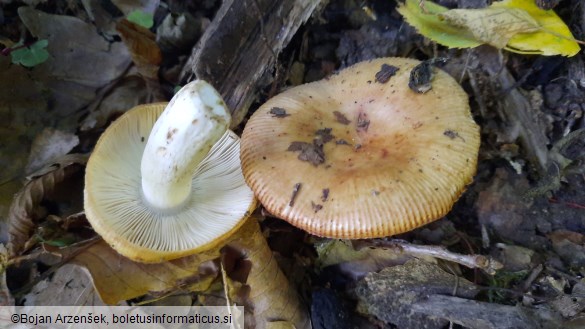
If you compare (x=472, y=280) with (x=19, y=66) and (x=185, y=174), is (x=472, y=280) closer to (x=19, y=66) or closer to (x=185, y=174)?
(x=185, y=174)

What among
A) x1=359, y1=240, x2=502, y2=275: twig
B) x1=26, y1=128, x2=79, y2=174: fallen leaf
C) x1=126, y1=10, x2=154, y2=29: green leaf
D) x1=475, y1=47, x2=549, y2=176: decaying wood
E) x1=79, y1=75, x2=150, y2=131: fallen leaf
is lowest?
x1=359, y1=240, x2=502, y2=275: twig

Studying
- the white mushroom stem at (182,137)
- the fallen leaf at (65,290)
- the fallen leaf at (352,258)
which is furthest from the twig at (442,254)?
the fallen leaf at (65,290)

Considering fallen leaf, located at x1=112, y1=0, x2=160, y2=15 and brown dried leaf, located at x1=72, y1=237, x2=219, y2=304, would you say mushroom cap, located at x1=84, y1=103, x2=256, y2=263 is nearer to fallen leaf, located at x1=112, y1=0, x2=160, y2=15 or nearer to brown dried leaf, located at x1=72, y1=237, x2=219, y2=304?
brown dried leaf, located at x1=72, y1=237, x2=219, y2=304

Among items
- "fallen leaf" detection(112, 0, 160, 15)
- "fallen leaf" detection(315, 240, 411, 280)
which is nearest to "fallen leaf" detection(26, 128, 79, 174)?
"fallen leaf" detection(112, 0, 160, 15)

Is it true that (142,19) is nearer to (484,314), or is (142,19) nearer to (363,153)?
(363,153)

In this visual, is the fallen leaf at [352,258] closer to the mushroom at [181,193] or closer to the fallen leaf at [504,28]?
the mushroom at [181,193]

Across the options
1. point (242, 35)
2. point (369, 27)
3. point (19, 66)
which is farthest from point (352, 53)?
point (19, 66)
